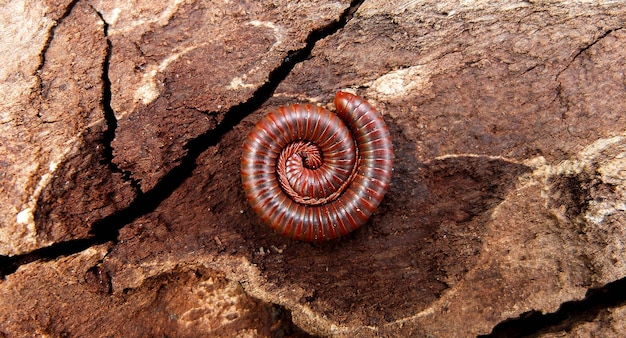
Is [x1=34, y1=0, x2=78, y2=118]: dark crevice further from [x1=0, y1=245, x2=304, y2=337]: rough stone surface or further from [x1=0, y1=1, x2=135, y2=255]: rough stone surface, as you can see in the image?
[x1=0, y1=245, x2=304, y2=337]: rough stone surface

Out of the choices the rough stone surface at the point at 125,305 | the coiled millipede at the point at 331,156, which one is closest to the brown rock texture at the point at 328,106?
the rough stone surface at the point at 125,305

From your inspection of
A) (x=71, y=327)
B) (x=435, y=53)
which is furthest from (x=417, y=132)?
(x=71, y=327)

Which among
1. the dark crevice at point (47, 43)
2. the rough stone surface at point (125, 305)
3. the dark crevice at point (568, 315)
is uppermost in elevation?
the dark crevice at point (47, 43)

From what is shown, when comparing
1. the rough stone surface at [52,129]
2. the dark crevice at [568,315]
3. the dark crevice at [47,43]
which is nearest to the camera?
the rough stone surface at [52,129]

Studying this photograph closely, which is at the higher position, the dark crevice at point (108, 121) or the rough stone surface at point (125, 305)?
the dark crevice at point (108, 121)

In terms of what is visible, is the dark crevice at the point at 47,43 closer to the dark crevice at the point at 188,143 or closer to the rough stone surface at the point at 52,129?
the rough stone surface at the point at 52,129

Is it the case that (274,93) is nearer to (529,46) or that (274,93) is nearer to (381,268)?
(381,268)
